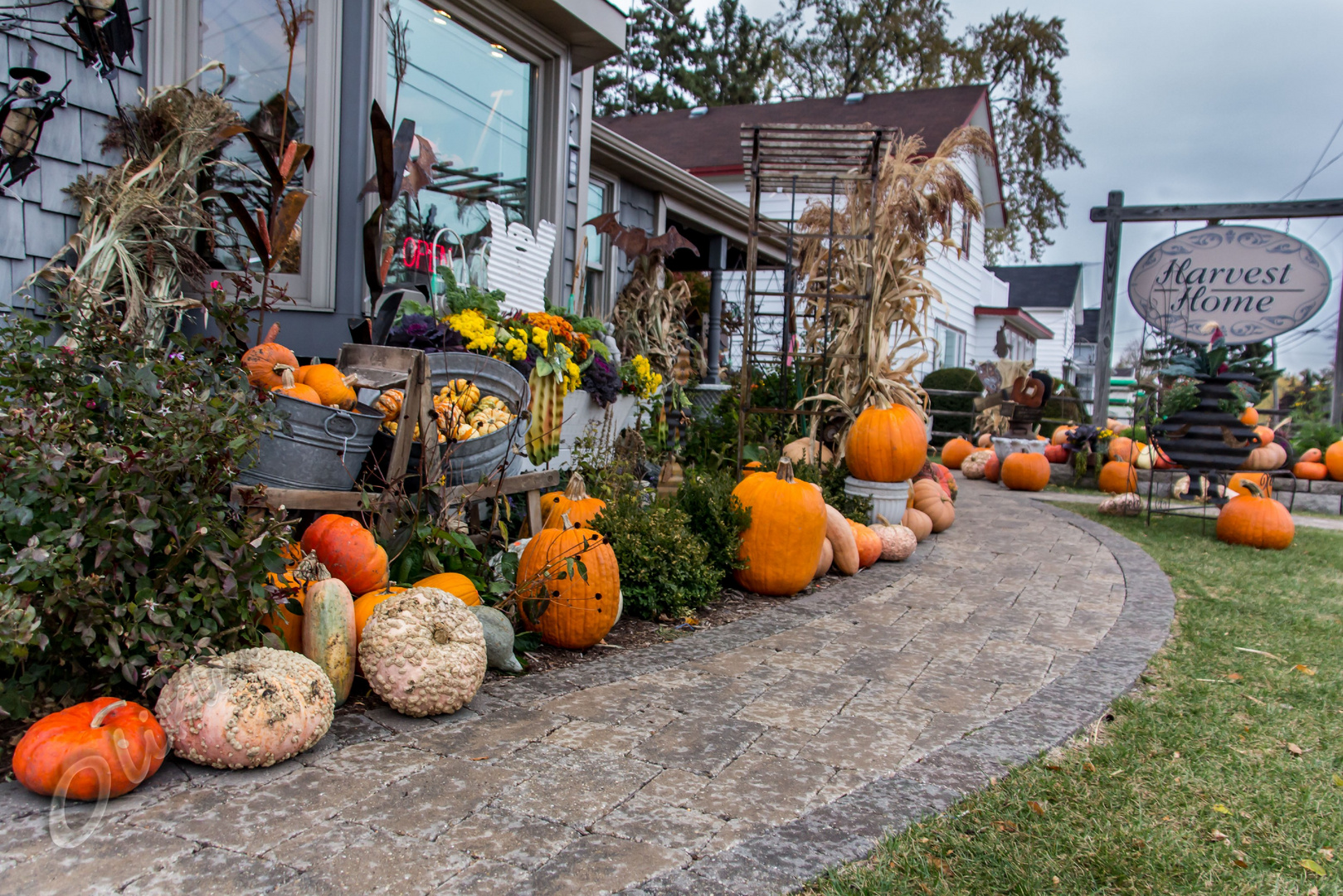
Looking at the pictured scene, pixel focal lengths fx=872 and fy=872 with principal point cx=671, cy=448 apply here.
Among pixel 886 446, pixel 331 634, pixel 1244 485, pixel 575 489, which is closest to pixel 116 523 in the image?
pixel 331 634

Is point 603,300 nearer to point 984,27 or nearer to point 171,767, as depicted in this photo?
point 171,767

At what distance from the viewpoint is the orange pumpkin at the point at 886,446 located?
18.1ft

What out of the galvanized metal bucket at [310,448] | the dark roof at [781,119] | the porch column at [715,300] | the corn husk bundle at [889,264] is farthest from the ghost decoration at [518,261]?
the dark roof at [781,119]

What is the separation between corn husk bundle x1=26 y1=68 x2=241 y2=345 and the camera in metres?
3.34

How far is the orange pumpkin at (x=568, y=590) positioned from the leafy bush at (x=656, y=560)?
1.04ft

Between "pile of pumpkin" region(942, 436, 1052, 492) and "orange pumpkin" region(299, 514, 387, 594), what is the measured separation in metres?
8.06

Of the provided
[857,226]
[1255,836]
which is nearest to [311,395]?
[1255,836]

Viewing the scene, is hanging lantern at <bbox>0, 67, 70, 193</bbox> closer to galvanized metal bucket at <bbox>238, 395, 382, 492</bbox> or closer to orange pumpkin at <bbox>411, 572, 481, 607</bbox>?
galvanized metal bucket at <bbox>238, 395, 382, 492</bbox>

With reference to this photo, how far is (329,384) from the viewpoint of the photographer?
3.21m

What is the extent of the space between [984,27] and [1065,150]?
4650mm

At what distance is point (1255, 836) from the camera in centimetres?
208

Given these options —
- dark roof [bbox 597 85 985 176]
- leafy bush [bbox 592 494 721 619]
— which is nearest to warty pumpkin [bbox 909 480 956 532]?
leafy bush [bbox 592 494 721 619]

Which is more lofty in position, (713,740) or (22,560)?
(22,560)

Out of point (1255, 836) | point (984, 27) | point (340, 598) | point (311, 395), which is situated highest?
point (984, 27)
